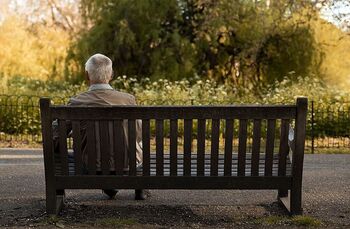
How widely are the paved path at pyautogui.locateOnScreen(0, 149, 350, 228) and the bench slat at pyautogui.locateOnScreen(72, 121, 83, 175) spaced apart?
0.60 metres

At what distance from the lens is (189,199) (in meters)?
6.35

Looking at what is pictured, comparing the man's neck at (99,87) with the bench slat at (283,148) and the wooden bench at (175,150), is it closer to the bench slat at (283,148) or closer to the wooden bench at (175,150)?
→ the wooden bench at (175,150)

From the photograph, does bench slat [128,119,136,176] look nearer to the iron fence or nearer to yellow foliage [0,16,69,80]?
the iron fence

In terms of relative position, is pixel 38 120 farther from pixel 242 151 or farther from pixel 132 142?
pixel 242 151

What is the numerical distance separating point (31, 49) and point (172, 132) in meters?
A: 25.2

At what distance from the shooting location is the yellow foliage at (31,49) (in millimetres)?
25906

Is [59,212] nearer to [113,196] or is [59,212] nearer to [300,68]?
[113,196]

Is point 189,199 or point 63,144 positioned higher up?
point 63,144

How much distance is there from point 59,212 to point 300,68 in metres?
18.2

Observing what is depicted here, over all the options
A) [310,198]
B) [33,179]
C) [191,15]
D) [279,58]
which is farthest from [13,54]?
[310,198]

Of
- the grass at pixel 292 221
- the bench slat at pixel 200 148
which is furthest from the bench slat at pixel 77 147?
the grass at pixel 292 221

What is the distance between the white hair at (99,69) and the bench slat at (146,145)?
796 mm

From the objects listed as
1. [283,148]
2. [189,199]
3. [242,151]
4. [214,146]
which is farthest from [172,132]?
[189,199]

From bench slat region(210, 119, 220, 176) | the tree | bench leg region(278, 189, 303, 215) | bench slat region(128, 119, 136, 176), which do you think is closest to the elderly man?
bench slat region(128, 119, 136, 176)
